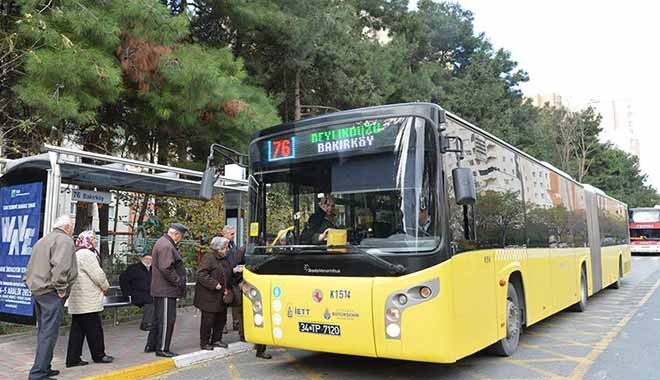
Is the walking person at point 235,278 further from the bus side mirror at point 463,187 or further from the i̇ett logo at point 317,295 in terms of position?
the bus side mirror at point 463,187

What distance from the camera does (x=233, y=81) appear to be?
36.7ft

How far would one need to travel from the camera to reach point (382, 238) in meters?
5.30

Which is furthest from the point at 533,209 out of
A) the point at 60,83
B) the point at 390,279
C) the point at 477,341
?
the point at 60,83

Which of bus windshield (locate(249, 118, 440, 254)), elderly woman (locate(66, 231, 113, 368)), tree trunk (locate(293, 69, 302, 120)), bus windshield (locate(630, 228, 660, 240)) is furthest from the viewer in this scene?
bus windshield (locate(630, 228, 660, 240))

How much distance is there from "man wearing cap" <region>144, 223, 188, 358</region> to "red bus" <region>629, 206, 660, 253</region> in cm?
3408

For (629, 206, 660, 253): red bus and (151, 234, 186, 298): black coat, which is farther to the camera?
(629, 206, 660, 253): red bus

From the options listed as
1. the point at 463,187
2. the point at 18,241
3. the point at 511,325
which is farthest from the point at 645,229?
the point at 18,241

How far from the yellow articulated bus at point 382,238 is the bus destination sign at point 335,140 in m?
0.01

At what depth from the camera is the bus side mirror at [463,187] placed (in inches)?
200

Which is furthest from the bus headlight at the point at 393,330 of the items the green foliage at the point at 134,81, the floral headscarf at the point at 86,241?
the green foliage at the point at 134,81

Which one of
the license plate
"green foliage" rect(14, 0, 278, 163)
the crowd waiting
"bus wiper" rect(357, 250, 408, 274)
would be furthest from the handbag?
"green foliage" rect(14, 0, 278, 163)

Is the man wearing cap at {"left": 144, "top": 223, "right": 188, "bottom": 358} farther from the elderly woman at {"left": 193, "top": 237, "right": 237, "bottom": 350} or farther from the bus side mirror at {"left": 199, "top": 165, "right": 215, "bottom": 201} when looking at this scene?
the bus side mirror at {"left": 199, "top": 165, "right": 215, "bottom": 201}

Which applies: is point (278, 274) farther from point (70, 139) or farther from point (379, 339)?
point (70, 139)

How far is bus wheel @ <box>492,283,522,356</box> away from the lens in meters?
6.71
